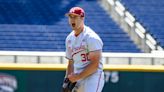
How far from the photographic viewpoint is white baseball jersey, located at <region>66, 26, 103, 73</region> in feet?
15.0

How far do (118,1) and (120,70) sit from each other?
8750 millimetres

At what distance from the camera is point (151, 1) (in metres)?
15.6

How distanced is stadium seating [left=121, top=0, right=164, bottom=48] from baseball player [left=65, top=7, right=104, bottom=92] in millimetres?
9288

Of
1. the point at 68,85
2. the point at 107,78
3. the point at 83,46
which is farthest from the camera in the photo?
the point at 107,78

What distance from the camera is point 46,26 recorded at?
1431 cm

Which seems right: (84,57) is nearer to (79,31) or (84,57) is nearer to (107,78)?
(79,31)

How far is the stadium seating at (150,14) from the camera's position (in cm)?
1429

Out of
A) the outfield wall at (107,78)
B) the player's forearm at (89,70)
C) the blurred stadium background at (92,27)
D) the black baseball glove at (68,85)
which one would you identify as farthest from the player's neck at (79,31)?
the blurred stadium background at (92,27)

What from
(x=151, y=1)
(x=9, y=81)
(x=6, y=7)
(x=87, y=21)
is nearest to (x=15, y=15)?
→ (x=6, y=7)

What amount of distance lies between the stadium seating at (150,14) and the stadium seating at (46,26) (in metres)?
0.70

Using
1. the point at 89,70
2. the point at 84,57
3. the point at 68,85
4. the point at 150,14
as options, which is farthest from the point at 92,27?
the point at 89,70

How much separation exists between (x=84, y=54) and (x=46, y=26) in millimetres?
9753

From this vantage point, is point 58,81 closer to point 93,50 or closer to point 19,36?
point 93,50

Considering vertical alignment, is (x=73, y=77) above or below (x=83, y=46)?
below
